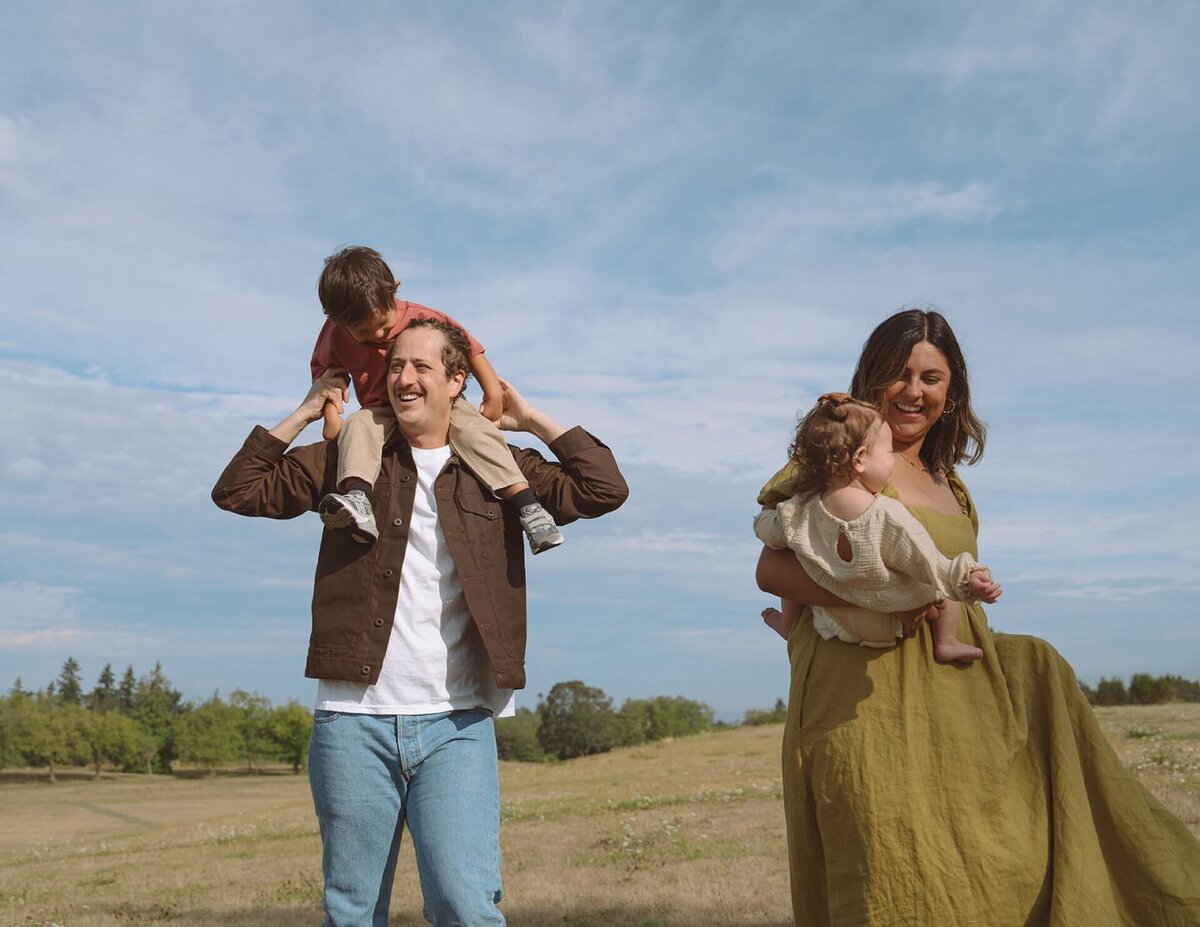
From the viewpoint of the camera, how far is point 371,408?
14.0 ft

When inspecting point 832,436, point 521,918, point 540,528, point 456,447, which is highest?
point 456,447

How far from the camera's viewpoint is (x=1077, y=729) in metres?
3.65

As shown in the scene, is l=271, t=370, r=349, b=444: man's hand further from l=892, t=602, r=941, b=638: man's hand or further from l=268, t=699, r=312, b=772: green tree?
l=268, t=699, r=312, b=772: green tree

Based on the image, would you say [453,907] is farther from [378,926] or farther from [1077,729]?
[1077,729]

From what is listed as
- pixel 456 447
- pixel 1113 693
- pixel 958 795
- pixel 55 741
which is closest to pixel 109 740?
pixel 55 741

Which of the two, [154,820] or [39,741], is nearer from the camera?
[154,820]

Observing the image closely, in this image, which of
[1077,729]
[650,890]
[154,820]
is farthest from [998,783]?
[154,820]

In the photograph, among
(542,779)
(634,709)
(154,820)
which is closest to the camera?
(542,779)

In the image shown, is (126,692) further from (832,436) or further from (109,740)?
(832,436)

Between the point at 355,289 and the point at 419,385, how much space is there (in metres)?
0.72

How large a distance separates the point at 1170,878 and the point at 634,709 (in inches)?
1972

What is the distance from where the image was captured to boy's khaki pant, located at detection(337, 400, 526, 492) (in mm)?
3893

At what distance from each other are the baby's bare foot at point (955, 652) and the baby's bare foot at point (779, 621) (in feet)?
1.72

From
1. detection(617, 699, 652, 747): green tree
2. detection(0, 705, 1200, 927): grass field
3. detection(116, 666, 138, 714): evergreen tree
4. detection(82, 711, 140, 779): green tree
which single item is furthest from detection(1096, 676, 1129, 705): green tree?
detection(116, 666, 138, 714): evergreen tree
